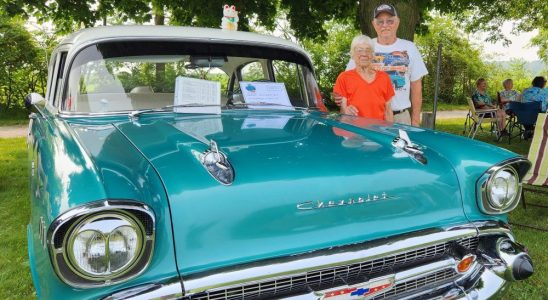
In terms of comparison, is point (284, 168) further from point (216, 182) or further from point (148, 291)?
point (148, 291)

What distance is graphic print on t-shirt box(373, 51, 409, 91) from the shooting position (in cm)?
415

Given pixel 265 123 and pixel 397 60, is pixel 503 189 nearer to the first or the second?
pixel 265 123

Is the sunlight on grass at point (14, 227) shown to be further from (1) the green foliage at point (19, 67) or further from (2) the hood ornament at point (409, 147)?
(1) the green foliage at point (19, 67)

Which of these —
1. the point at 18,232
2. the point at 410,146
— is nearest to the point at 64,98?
the point at 410,146

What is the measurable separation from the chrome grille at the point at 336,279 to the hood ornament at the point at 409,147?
387 millimetres

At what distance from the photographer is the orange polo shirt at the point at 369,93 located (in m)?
3.70

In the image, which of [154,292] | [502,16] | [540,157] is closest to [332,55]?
[502,16]

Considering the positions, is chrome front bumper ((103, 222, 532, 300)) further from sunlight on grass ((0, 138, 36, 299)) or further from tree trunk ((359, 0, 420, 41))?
tree trunk ((359, 0, 420, 41))

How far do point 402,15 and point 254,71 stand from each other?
388cm

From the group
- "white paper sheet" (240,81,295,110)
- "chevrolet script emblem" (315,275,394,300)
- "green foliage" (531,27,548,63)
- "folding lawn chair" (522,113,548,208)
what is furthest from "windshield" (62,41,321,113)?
"green foliage" (531,27,548,63)

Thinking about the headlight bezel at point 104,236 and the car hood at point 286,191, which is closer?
the headlight bezel at point 104,236

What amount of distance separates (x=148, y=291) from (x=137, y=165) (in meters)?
0.49

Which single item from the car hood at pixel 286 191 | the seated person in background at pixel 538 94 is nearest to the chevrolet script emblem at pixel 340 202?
the car hood at pixel 286 191

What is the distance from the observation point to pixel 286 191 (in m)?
1.75
